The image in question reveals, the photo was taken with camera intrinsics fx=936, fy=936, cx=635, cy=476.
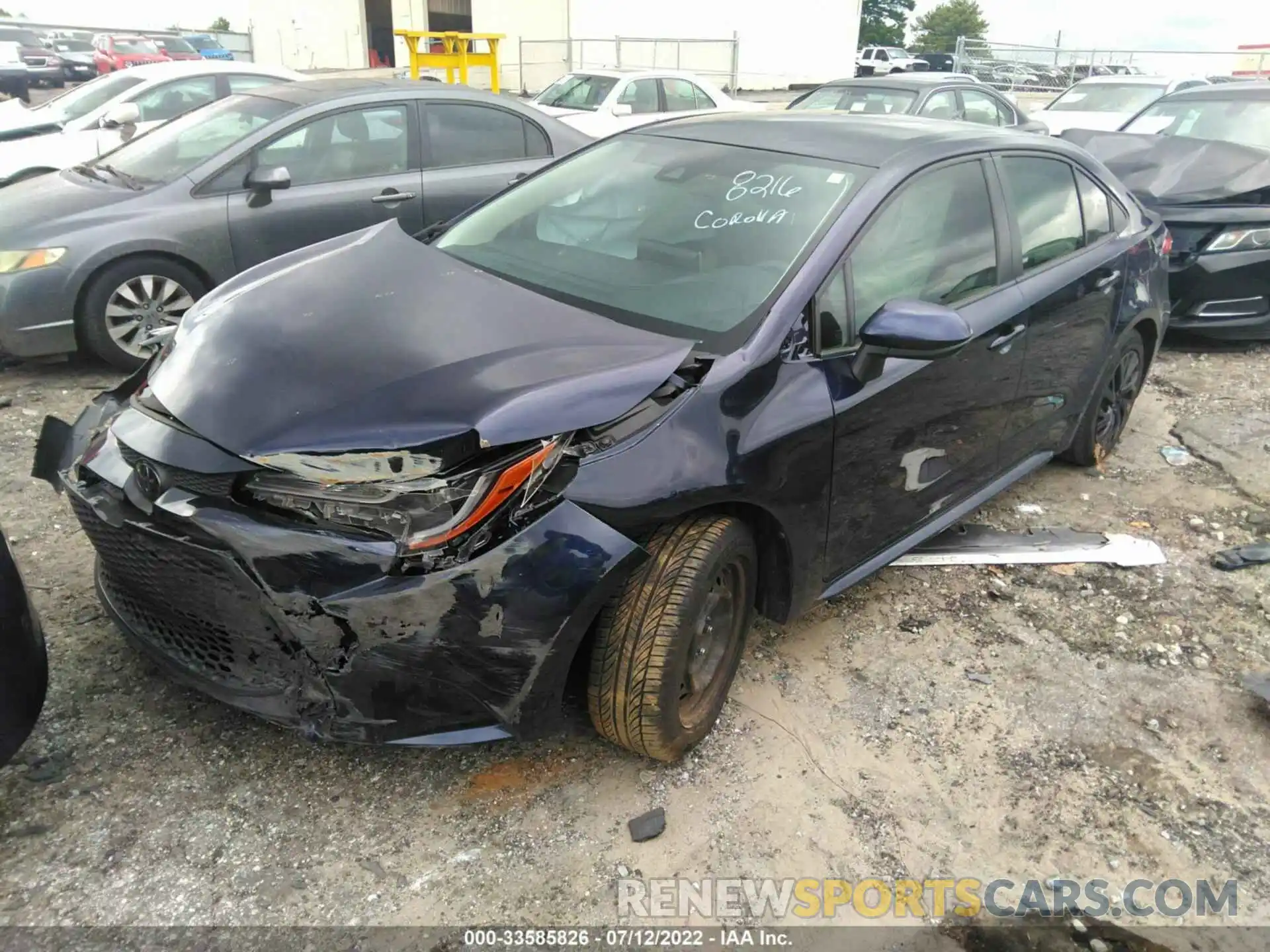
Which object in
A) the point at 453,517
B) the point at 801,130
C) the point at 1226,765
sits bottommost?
the point at 1226,765

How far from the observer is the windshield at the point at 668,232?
2742 mm

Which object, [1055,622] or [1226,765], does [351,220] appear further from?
[1226,765]

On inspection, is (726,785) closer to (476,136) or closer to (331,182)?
(331,182)

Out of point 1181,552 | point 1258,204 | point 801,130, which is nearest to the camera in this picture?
point 801,130

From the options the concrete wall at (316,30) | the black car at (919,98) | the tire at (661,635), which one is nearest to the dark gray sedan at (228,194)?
the tire at (661,635)

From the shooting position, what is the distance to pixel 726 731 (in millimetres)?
2791

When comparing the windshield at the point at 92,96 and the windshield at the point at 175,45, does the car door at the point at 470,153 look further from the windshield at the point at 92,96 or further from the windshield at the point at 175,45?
the windshield at the point at 175,45

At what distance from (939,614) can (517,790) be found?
1762mm

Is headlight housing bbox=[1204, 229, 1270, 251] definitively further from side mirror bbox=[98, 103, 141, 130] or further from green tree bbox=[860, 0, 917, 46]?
green tree bbox=[860, 0, 917, 46]

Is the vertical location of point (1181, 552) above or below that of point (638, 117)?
below

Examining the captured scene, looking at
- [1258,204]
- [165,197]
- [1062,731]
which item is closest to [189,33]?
[165,197]

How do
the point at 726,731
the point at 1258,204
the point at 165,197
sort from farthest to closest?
the point at 1258,204 < the point at 165,197 < the point at 726,731

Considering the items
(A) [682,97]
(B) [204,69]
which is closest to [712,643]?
(B) [204,69]

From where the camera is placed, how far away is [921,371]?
299 centimetres
